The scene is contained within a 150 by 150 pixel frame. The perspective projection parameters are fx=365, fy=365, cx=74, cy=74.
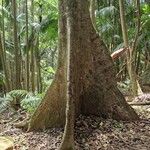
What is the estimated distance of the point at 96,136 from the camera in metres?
5.80

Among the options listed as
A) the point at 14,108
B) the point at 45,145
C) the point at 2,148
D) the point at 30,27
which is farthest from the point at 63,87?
the point at 30,27

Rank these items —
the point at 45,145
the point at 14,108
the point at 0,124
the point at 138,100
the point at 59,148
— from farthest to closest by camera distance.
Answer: the point at 14,108
the point at 138,100
the point at 0,124
the point at 45,145
the point at 59,148

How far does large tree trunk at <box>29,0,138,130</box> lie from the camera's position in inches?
245

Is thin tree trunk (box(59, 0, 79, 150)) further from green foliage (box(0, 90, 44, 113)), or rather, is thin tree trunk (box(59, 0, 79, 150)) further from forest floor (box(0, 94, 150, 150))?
green foliage (box(0, 90, 44, 113))

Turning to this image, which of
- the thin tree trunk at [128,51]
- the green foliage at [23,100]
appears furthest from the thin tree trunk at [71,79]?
the thin tree trunk at [128,51]

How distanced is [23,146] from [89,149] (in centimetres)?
118

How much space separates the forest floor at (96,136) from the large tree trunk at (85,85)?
0.59 ft

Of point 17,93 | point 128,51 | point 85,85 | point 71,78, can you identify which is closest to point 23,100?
point 17,93

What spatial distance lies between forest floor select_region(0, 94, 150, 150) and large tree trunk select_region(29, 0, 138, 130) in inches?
7.0

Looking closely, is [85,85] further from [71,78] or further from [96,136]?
[96,136]

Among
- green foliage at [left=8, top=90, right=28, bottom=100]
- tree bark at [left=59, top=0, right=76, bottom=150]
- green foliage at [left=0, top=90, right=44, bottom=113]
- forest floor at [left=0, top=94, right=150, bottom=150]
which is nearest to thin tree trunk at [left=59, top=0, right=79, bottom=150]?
tree bark at [left=59, top=0, right=76, bottom=150]

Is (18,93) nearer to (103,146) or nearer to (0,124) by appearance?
(0,124)

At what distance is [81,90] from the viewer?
6281 mm

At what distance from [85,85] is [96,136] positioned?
0.96 meters
